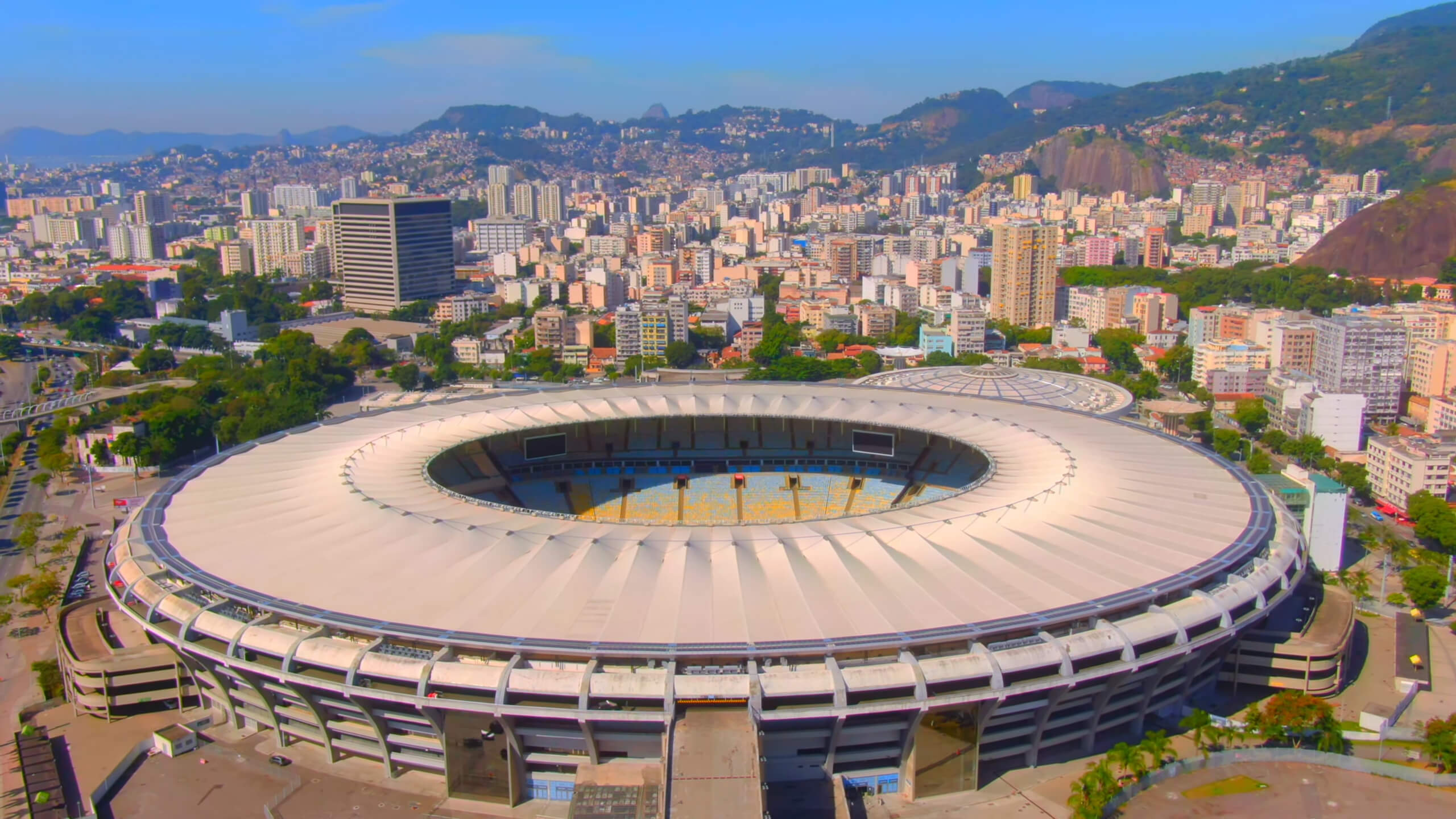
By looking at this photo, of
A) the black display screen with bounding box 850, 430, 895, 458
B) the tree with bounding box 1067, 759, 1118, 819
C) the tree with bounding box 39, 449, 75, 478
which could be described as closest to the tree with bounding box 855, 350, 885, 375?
the black display screen with bounding box 850, 430, 895, 458

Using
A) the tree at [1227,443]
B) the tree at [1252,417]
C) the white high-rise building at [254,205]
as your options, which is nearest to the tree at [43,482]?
the tree at [1227,443]

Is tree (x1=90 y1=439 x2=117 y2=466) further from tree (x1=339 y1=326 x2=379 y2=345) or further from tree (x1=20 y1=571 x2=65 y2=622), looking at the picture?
tree (x1=339 y1=326 x2=379 y2=345)

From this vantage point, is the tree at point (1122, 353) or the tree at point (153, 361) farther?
the tree at point (1122, 353)

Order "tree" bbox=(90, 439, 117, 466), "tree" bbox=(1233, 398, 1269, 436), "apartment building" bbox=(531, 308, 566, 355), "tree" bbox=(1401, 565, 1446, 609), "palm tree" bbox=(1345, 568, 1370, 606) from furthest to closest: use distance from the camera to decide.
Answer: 1. "apartment building" bbox=(531, 308, 566, 355)
2. "tree" bbox=(1233, 398, 1269, 436)
3. "tree" bbox=(90, 439, 117, 466)
4. "palm tree" bbox=(1345, 568, 1370, 606)
5. "tree" bbox=(1401, 565, 1446, 609)

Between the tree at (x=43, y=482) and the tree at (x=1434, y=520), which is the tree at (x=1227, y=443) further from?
the tree at (x=43, y=482)

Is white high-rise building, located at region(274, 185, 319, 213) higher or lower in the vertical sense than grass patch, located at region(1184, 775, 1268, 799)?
higher

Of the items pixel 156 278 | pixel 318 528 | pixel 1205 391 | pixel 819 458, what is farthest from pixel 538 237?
pixel 318 528
